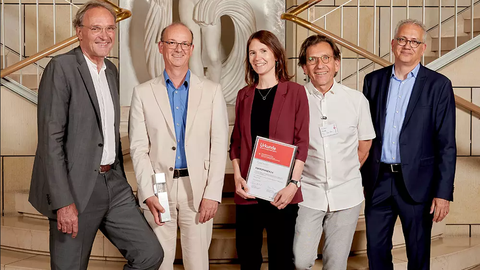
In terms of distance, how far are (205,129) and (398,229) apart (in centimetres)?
199

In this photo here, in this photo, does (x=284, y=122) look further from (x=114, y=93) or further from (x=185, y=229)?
(x=114, y=93)

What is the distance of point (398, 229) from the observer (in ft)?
12.8

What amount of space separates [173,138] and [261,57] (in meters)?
0.58

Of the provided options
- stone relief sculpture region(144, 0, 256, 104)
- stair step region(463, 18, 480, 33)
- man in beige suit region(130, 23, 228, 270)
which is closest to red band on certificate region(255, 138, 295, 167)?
man in beige suit region(130, 23, 228, 270)

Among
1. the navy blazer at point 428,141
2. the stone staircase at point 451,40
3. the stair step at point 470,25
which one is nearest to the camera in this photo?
the navy blazer at point 428,141

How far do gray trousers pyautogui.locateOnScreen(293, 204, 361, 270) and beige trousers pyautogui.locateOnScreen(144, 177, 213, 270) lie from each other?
0.48m

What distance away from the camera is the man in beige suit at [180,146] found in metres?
2.55

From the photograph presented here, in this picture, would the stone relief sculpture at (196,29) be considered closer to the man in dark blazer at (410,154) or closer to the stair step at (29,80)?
the stair step at (29,80)

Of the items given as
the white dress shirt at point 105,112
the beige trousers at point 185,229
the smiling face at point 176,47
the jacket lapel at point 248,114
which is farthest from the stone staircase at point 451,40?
the white dress shirt at point 105,112

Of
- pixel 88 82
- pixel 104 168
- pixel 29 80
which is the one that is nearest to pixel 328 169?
pixel 104 168

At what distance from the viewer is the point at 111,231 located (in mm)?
2566

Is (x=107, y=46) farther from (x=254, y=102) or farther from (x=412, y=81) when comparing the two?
(x=412, y=81)

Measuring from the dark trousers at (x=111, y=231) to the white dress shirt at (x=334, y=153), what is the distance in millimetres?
814

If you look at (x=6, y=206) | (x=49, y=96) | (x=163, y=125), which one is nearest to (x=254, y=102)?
(x=163, y=125)
